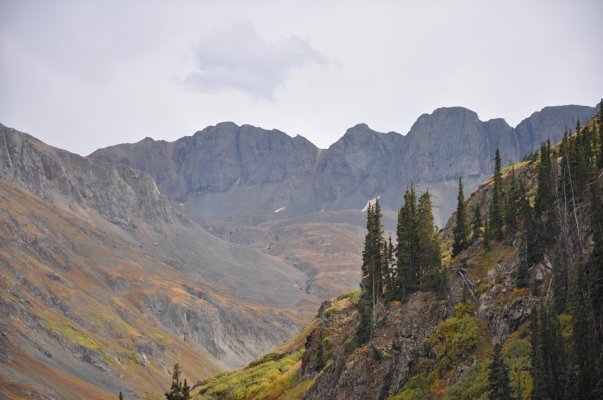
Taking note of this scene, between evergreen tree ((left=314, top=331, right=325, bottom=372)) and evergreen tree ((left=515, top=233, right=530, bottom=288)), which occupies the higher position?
evergreen tree ((left=515, top=233, right=530, bottom=288))

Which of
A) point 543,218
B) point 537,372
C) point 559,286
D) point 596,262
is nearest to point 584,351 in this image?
point 537,372

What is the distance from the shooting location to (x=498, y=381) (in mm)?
36656

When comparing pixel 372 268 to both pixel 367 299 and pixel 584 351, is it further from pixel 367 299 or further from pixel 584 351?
pixel 584 351

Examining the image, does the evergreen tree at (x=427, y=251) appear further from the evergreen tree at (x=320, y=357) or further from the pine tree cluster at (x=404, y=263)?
the evergreen tree at (x=320, y=357)

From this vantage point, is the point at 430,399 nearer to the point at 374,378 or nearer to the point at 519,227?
the point at 374,378

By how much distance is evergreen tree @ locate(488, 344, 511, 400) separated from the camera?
3659 cm

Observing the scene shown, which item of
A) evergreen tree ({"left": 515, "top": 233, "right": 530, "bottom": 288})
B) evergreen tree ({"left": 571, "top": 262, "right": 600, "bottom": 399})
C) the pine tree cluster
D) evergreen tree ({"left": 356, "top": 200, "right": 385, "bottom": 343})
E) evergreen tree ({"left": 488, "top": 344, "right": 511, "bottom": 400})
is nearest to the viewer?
evergreen tree ({"left": 571, "top": 262, "right": 600, "bottom": 399})

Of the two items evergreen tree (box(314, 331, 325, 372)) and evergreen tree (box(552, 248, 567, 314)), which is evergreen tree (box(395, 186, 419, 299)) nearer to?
evergreen tree (box(314, 331, 325, 372))

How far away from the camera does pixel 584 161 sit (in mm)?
55062

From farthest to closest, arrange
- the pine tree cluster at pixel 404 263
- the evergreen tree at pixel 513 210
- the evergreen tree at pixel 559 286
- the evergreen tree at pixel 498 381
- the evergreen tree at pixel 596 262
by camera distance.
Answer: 1. the evergreen tree at pixel 513 210
2. the pine tree cluster at pixel 404 263
3. the evergreen tree at pixel 559 286
4. the evergreen tree at pixel 596 262
5. the evergreen tree at pixel 498 381

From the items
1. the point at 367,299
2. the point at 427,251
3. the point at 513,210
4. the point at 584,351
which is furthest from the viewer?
the point at 367,299

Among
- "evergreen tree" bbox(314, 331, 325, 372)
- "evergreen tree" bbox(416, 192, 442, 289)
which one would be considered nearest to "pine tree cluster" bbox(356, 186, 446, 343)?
"evergreen tree" bbox(416, 192, 442, 289)

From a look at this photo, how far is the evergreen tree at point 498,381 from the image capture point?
36594 millimetres

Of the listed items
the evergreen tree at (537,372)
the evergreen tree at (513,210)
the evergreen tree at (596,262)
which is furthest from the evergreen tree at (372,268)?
the evergreen tree at (596,262)
